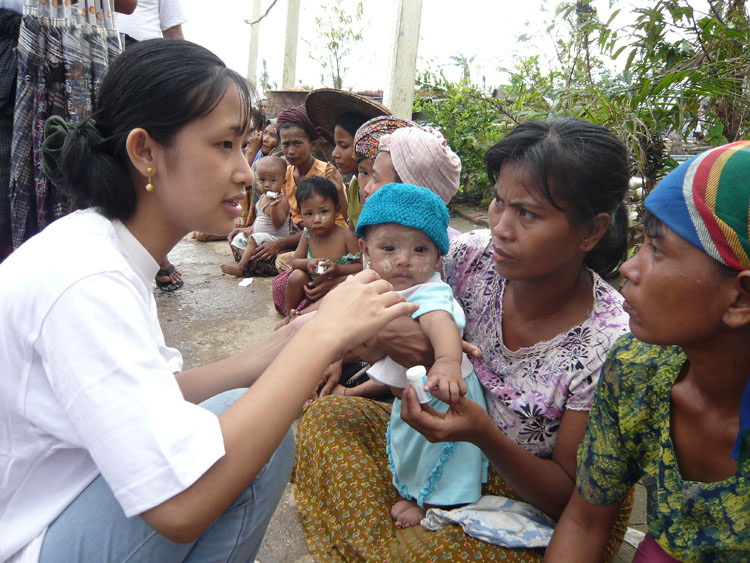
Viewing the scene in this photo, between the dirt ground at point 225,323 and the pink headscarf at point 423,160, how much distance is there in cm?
162

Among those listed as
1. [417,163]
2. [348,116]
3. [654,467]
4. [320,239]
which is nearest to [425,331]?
[654,467]

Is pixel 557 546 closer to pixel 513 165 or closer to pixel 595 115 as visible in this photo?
pixel 513 165

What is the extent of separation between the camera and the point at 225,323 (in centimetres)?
407

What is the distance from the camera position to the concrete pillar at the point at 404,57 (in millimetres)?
4559

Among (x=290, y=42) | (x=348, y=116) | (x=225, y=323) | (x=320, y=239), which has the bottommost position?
(x=225, y=323)

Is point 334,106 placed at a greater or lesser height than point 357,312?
greater

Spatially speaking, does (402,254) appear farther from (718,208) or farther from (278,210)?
(278,210)

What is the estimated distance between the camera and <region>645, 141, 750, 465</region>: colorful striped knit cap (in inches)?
43.2

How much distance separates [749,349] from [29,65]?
261cm

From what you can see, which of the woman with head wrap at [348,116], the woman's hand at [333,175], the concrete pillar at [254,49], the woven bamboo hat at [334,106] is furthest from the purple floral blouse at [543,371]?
the concrete pillar at [254,49]

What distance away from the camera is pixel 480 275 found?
6.98 ft

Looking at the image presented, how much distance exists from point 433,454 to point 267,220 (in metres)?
4.11

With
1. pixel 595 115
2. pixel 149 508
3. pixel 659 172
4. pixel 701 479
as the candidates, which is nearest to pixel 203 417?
pixel 149 508

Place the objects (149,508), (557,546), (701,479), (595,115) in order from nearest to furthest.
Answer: (149,508)
(701,479)
(557,546)
(595,115)
